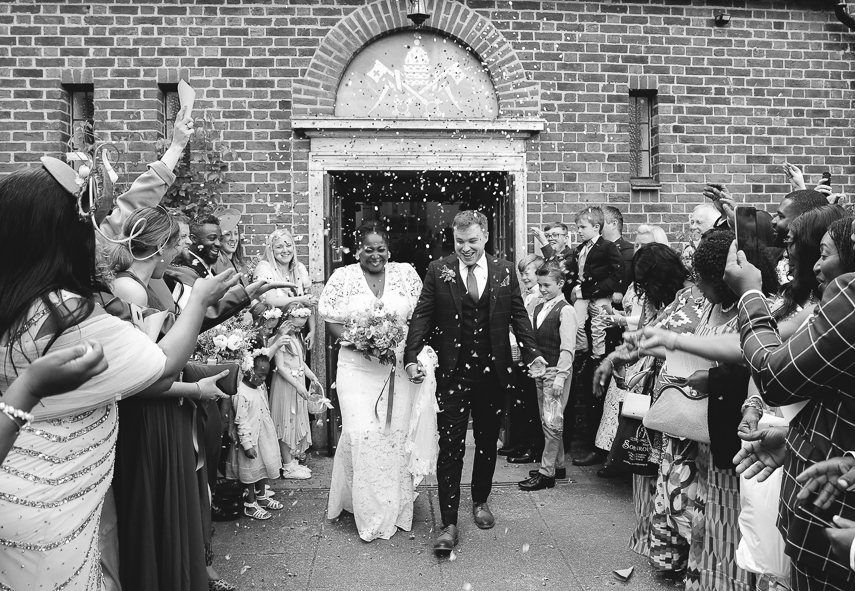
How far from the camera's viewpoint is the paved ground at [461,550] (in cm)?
425

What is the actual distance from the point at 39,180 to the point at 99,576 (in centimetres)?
135

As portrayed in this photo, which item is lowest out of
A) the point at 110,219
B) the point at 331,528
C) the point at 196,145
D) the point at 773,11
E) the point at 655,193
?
the point at 331,528

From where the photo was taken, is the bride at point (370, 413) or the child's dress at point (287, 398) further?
the child's dress at point (287, 398)

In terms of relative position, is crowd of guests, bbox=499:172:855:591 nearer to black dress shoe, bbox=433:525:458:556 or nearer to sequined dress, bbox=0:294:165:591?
black dress shoe, bbox=433:525:458:556

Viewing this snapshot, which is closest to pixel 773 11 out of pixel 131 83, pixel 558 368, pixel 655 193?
pixel 655 193

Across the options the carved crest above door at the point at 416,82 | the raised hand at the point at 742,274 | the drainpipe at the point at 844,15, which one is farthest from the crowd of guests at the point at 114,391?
the drainpipe at the point at 844,15

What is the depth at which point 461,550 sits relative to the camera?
4734mm

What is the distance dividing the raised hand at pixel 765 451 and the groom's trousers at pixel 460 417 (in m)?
2.54

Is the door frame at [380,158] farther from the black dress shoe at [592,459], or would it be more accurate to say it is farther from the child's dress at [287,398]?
the black dress shoe at [592,459]

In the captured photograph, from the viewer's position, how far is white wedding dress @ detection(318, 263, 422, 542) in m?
5.07

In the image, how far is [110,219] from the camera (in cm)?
327

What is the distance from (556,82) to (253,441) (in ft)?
15.8

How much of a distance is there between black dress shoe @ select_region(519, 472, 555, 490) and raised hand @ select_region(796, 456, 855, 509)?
13.4 ft

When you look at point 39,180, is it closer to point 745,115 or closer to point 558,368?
point 558,368
